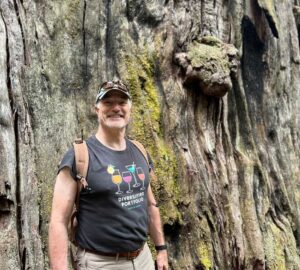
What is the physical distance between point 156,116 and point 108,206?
3.22m

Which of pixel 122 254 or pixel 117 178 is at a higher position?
pixel 117 178

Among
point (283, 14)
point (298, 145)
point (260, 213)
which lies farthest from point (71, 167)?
point (283, 14)

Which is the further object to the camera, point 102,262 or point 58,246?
point 102,262

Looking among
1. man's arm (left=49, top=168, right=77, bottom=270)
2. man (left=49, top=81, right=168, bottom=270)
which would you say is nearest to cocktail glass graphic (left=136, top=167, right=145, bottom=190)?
man (left=49, top=81, right=168, bottom=270)

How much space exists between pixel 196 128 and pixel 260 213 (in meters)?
2.40

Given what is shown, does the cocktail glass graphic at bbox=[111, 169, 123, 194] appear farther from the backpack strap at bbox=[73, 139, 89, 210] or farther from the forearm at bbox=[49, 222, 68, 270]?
the forearm at bbox=[49, 222, 68, 270]

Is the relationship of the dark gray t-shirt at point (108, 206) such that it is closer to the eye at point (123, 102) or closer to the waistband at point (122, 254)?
the waistband at point (122, 254)

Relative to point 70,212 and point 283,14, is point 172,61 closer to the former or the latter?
point 70,212

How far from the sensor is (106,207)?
13.7ft

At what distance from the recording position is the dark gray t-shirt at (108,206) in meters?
4.13

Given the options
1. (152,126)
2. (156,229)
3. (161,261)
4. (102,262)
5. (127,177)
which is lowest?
(161,261)

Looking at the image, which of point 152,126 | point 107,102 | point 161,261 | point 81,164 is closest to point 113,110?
point 107,102

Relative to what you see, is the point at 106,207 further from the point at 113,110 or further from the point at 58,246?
the point at 113,110

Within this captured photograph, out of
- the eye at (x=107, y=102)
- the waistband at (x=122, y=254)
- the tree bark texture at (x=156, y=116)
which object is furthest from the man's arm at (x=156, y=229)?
the tree bark texture at (x=156, y=116)
